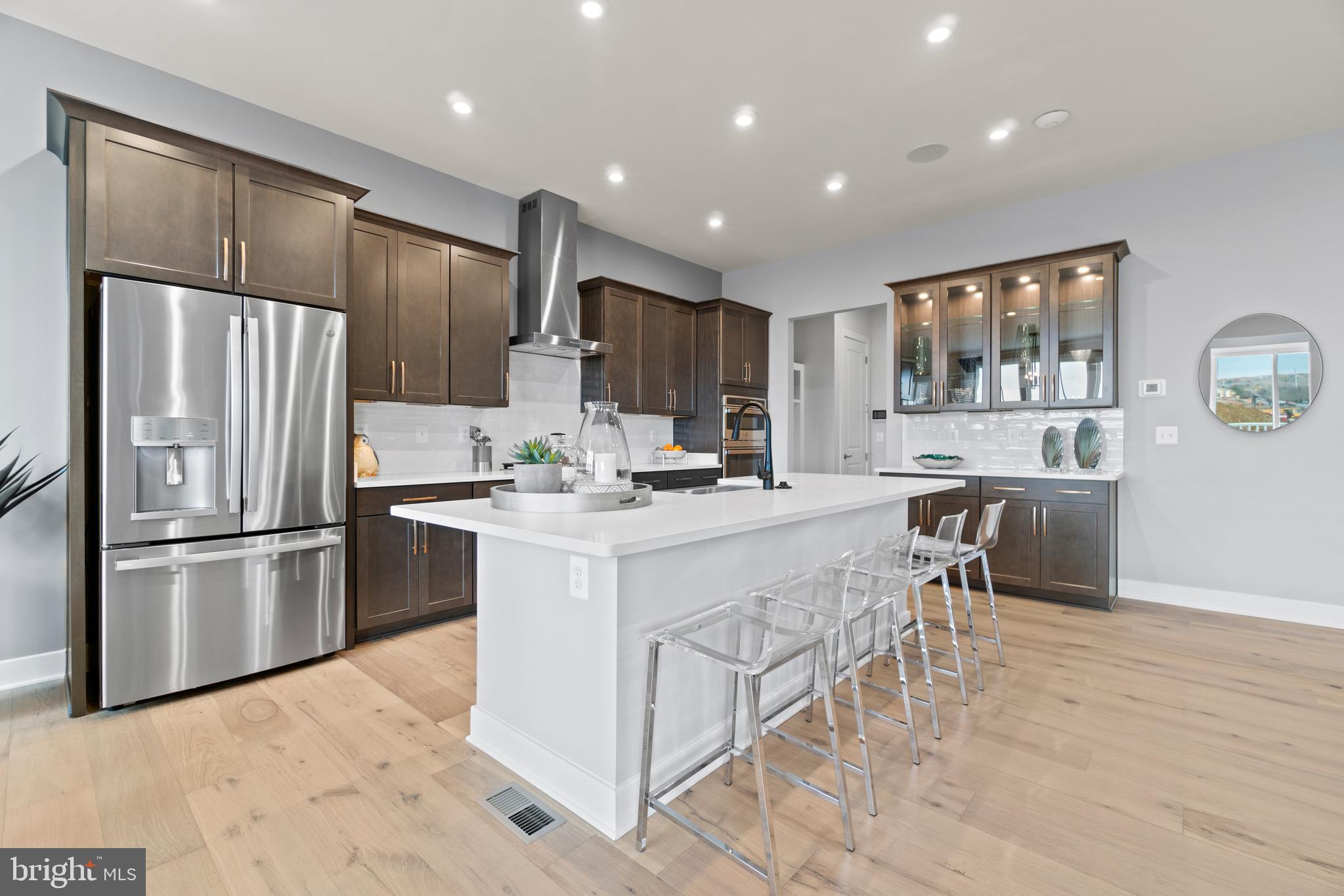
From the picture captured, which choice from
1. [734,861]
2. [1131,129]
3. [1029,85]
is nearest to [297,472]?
[734,861]

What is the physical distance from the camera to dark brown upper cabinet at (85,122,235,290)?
2467 mm

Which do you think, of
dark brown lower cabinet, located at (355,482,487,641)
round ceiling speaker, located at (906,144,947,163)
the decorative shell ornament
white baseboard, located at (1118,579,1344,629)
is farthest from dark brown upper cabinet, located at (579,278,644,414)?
white baseboard, located at (1118,579,1344,629)

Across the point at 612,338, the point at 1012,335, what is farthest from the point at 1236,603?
the point at 612,338

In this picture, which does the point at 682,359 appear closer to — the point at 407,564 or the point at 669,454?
the point at 669,454

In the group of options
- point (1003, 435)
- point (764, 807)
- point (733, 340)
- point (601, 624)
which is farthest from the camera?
point (733, 340)

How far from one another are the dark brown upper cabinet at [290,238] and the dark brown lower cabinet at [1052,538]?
13.6 ft

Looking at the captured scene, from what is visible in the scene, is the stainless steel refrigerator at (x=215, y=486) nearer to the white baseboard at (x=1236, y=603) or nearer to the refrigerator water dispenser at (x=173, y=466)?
the refrigerator water dispenser at (x=173, y=466)

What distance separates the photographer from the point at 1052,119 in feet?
11.5

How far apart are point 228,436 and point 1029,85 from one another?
4335mm

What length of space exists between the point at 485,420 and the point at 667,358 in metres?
1.88

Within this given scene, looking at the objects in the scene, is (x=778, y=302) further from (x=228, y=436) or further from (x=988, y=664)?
(x=228, y=436)

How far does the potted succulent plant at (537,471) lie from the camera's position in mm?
2133

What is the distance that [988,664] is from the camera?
3.05 metres

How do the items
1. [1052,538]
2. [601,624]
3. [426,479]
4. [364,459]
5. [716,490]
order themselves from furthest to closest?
[1052,538] → [364,459] → [426,479] → [716,490] → [601,624]
